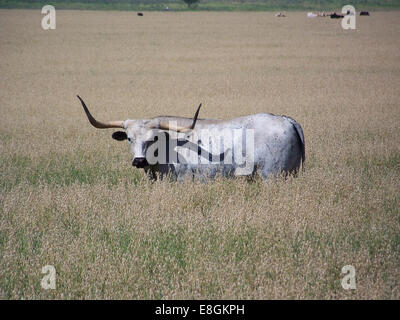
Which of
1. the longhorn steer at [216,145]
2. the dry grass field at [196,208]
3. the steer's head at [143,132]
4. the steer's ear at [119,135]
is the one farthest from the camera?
the steer's ear at [119,135]

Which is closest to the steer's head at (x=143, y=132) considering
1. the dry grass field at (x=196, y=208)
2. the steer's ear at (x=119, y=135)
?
the steer's ear at (x=119, y=135)

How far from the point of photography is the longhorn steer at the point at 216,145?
23.8 feet

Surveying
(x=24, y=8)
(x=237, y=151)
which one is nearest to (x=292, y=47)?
(x=237, y=151)

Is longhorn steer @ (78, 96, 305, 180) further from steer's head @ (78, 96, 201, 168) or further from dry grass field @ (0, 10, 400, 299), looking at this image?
dry grass field @ (0, 10, 400, 299)

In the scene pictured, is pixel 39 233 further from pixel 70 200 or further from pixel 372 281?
pixel 372 281

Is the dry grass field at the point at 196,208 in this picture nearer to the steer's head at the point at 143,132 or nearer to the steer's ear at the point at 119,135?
the steer's head at the point at 143,132

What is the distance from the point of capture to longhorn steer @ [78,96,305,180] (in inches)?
286

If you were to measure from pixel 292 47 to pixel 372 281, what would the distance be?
102 ft

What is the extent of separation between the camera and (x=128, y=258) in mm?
4938

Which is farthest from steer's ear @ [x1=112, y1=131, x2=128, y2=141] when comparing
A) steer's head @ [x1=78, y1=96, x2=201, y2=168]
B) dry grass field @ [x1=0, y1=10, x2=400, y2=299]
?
dry grass field @ [x1=0, y1=10, x2=400, y2=299]

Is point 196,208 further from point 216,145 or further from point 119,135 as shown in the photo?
point 119,135

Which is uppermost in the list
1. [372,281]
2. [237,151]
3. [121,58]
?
[121,58]

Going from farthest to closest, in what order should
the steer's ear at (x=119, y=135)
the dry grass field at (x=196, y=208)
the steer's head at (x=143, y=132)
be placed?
the steer's ear at (x=119, y=135) < the steer's head at (x=143, y=132) < the dry grass field at (x=196, y=208)

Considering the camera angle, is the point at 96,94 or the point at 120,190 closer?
the point at 120,190
